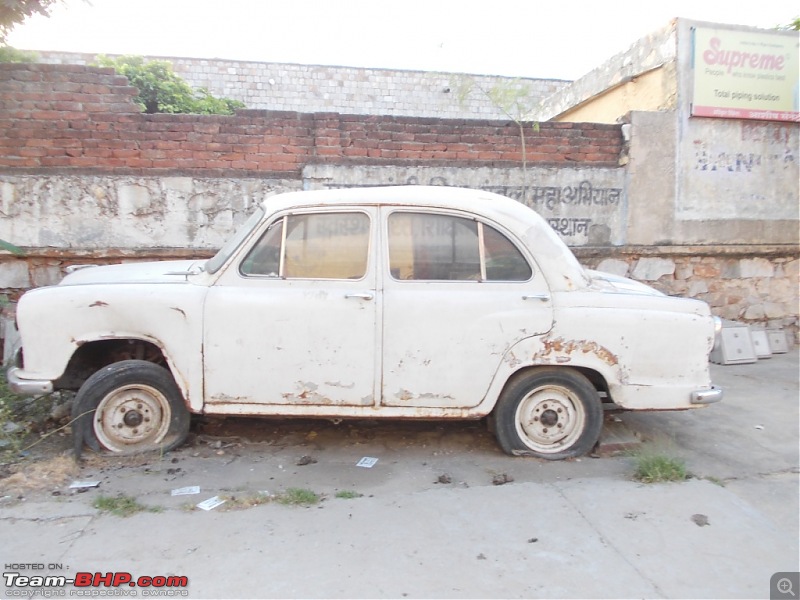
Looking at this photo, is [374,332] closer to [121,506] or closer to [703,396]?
[121,506]

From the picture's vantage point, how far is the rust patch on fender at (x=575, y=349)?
3.76 m

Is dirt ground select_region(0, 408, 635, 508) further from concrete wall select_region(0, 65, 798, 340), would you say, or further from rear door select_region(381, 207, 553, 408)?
concrete wall select_region(0, 65, 798, 340)

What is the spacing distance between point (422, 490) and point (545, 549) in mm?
865

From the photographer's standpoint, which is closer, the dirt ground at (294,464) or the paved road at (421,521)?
the paved road at (421,521)

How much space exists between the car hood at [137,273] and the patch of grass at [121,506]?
53.7 inches

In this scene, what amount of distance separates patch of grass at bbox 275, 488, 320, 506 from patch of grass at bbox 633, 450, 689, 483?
201 centimetres

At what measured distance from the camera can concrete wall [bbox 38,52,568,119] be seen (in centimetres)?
1402

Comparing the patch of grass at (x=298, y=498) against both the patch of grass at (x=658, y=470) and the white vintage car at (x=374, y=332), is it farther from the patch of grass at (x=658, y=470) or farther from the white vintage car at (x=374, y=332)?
the patch of grass at (x=658, y=470)

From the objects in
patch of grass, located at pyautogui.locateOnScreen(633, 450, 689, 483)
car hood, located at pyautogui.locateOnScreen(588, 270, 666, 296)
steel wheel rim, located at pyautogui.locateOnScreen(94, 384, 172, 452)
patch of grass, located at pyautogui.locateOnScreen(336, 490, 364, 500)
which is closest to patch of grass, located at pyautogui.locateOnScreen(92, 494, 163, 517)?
steel wheel rim, located at pyautogui.locateOnScreen(94, 384, 172, 452)

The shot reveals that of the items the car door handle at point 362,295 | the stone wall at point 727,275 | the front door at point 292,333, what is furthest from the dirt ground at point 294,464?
the stone wall at point 727,275

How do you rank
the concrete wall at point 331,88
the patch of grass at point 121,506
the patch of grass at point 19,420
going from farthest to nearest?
the concrete wall at point 331,88 → the patch of grass at point 19,420 → the patch of grass at point 121,506

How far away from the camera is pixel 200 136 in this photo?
20.4ft

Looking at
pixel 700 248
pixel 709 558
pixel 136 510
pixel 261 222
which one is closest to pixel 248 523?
pixel 136 510

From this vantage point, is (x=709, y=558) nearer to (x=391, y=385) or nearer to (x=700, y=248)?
(x=391, y=385)
